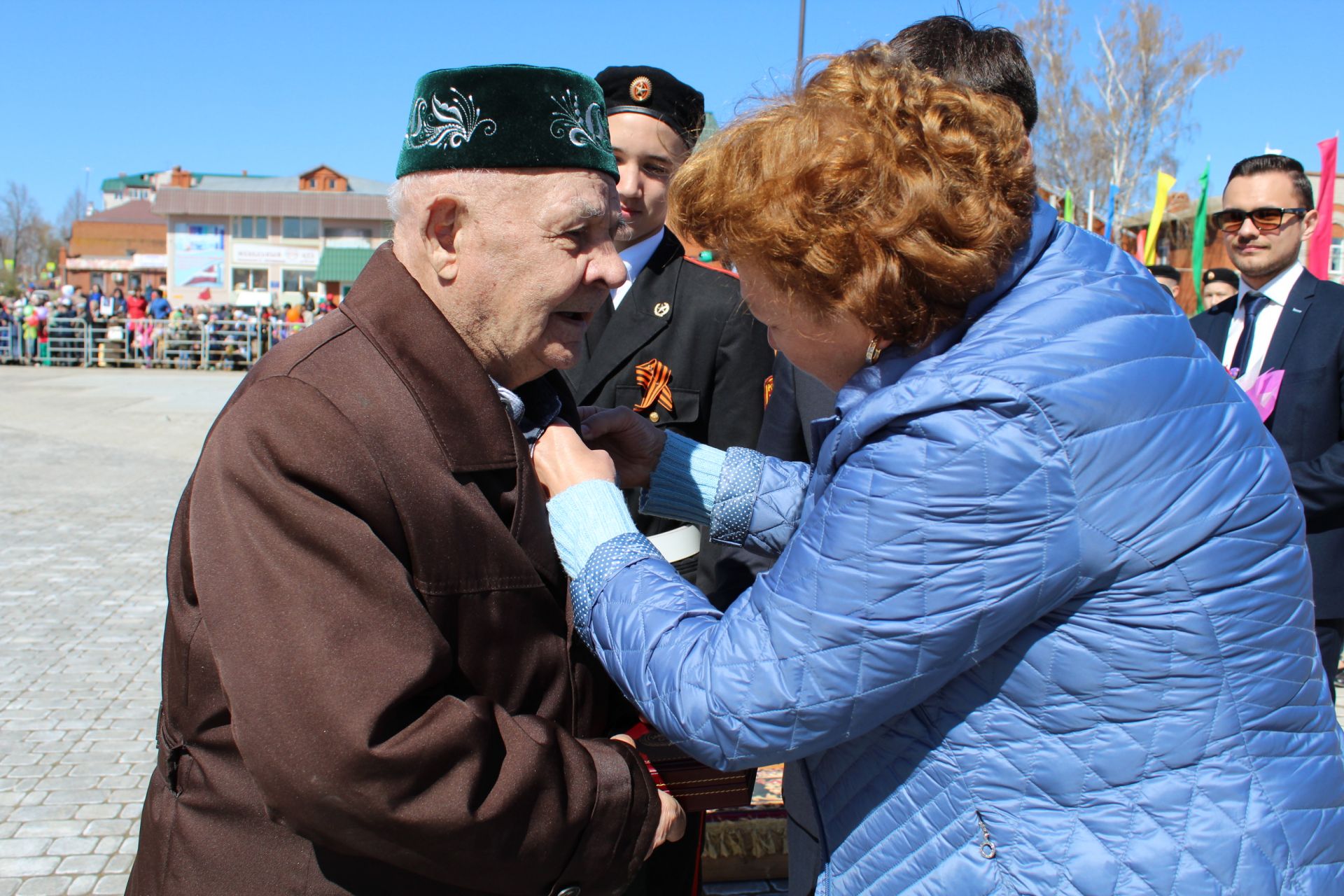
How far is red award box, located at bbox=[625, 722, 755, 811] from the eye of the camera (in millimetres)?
1742

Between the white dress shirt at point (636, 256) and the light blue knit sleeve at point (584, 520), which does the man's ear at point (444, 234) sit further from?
the white dress shirt at point (636, 256)

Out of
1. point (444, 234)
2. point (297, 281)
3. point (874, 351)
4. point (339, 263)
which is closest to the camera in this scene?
point (874, 351)

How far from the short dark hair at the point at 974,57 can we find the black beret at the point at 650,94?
3.41 ft

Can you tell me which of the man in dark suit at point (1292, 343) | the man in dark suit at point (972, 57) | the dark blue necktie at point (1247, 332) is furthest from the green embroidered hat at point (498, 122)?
the dark blue necktie at point (1247, 332)

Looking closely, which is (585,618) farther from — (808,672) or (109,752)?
(109,752)

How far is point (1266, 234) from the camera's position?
4207mm

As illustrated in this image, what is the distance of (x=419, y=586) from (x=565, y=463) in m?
0.32

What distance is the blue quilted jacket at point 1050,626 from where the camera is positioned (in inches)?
50.4

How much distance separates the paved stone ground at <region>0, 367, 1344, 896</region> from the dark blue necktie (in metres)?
2.01

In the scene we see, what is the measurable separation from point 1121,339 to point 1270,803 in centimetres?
63

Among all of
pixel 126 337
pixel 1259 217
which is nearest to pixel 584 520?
pixel 1259 217

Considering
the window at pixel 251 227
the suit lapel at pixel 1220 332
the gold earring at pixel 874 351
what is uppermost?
the window at pixel 251 227

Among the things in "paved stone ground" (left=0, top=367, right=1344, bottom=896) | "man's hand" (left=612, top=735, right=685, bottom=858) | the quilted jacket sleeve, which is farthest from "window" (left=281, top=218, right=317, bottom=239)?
the quilted jacket sleeve

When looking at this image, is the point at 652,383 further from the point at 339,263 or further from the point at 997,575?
the point at 339,263
